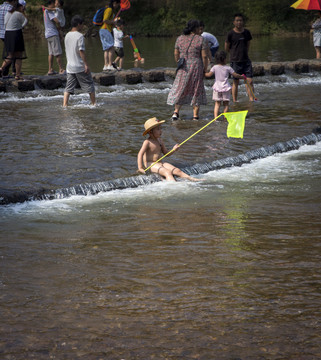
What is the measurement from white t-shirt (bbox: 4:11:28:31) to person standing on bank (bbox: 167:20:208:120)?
15.7ft

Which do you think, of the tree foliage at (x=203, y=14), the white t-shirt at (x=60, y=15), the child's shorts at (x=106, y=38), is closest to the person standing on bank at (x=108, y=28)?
the child's shorts at (x=106, y=38)

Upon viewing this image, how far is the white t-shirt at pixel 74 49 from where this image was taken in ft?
40.4

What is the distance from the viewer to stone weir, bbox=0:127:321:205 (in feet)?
23.6

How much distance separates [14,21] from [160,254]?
34.7 ft

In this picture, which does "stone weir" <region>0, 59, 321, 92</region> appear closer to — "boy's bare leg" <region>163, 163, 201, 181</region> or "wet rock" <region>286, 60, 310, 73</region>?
"wet rock" <region>286, 60, 310, 73</region>

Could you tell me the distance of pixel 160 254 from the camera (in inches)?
212

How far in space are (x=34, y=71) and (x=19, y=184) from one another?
1191 centimetres

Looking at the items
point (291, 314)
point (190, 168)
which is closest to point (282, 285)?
point (291, 314)

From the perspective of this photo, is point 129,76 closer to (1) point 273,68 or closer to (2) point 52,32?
(2) point 52,32

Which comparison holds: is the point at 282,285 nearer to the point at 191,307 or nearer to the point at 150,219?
the point at 191,307

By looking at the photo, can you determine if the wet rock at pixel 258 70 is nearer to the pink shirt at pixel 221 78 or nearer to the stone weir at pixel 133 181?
the pink shirt at pixel 221 78

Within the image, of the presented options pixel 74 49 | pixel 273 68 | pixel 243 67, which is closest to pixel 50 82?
pixel 74 49

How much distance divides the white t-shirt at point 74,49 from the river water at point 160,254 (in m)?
2.45

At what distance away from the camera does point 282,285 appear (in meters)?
4.69
